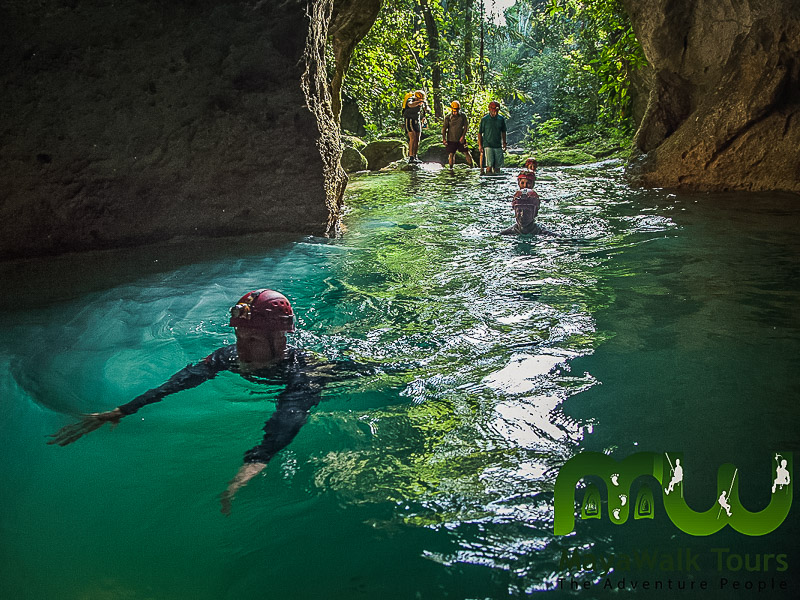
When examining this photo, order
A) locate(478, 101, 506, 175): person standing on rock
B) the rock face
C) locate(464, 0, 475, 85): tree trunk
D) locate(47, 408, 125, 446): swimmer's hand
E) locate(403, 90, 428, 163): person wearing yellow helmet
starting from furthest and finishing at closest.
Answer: locate(464, 0, 475, 85): tree trunk
locate(403, 90, 428, 163): person wearing yellow helmet
locate(478, 101, 506, 175): person standing on rock
the rock face
locate(47, 408, 125, 446): swimmer's hand

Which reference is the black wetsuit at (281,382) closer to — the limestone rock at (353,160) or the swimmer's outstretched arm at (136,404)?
the swimmer's outstretched arm at (136,404)

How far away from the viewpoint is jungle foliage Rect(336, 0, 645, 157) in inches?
576

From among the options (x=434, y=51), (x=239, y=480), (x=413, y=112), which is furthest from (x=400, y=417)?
(x=434, y=51)

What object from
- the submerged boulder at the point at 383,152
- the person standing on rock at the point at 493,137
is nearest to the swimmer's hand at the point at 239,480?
the person standing on rock at the point at 493,137

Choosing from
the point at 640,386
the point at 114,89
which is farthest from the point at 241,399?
the point at 114,89

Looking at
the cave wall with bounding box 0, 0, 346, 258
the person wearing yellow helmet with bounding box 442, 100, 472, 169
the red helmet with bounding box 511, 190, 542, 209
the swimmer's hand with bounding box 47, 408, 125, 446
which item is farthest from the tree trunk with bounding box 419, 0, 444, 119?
the swimmer's hand with bounding box 47, 408, 125, 446

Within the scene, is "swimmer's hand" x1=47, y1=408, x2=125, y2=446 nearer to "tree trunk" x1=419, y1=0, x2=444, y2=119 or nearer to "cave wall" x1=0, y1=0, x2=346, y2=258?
"cave wall" x1=0, y1=0, x2=346, y2=258

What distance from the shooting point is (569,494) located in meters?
2.55

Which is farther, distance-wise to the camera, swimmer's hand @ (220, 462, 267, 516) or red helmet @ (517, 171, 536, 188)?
red helmet @ (517, 171, 536, 188)

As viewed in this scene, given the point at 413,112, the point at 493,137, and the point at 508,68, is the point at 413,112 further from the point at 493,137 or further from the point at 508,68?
the point at 508,68

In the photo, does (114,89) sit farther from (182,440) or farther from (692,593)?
(692,593)

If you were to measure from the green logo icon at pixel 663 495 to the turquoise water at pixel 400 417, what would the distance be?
4cm

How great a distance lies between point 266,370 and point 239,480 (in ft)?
3.19

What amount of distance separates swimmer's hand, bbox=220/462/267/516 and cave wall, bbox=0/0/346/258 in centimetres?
499
